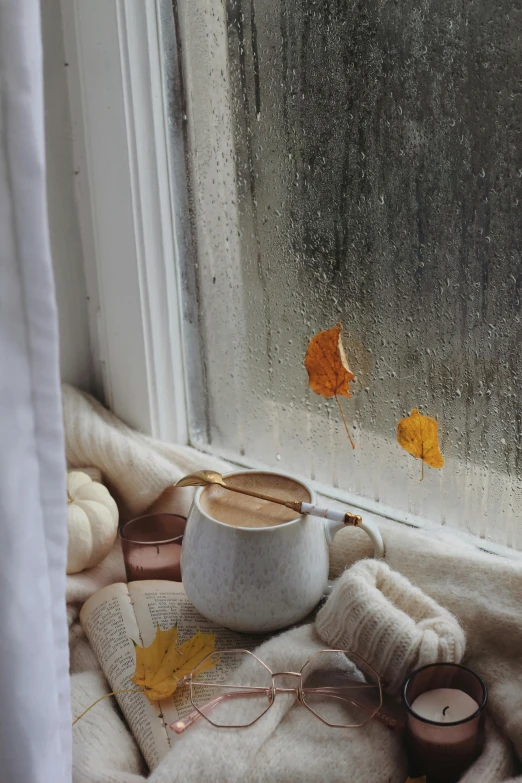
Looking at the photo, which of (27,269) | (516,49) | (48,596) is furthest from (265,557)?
(516,49)

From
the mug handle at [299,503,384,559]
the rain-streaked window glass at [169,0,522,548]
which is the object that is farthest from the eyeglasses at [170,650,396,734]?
the rain-streaked window glass at [169,0,522,548]

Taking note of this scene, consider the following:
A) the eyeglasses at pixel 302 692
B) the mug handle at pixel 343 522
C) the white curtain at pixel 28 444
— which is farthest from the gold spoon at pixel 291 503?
the white curtain at pixel 28 444

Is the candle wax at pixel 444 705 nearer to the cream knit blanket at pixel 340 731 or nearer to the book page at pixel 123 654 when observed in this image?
the cream knit blanket at pixel 340 731

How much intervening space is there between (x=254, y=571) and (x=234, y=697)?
99mm

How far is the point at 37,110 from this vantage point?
1.25 ft

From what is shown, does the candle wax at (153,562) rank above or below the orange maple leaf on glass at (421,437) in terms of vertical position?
below

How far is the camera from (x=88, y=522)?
0.81 m

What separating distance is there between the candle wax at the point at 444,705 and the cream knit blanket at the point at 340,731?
3 centimetres

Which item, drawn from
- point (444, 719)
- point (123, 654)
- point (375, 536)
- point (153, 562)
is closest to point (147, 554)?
point (153, 562)

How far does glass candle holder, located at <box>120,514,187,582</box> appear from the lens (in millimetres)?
777

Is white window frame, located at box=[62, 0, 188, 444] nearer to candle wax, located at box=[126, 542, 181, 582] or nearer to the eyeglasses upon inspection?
candle wax, located at box=[126, 542, 181, 582]

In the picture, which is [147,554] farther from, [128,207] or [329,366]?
[128,207]

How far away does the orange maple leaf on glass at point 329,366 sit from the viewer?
31.5 inches

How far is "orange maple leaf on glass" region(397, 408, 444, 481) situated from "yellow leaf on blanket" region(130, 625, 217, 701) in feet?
0.87
